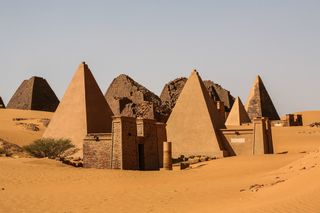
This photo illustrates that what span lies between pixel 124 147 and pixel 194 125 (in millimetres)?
8749

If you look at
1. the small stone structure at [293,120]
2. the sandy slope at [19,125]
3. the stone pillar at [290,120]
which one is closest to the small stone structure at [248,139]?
the sandy slope at [19,125]

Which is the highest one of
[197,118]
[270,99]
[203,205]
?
[270,99]

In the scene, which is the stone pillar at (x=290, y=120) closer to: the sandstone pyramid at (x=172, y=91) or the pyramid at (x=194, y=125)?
the sandstone pyramid at (x=172, y=91)

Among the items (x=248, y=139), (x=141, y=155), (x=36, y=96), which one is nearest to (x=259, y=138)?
(x=248, y=139)

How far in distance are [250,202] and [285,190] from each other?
1.03m

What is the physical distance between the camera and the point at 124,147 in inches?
840

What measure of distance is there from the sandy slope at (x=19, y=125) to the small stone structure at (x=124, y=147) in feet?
54.4

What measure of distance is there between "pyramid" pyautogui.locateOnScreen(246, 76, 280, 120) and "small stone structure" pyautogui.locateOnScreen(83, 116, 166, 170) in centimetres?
4251

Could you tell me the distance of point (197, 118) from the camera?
29.3 metres

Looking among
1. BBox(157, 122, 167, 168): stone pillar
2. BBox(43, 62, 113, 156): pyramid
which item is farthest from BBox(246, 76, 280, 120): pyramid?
BBox(43, 62, 113, 156): pyramid

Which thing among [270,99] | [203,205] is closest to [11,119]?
[270,99]

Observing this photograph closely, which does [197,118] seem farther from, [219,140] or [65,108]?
[65,108]

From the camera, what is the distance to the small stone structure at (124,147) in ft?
69.6

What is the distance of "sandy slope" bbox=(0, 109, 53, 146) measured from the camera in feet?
129
